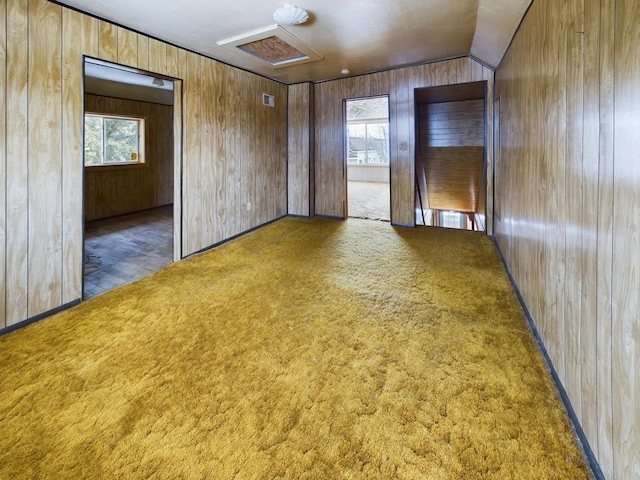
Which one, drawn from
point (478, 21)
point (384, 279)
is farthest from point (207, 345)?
point (478, 21)

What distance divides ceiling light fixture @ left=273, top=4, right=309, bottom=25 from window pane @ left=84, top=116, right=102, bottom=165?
5.01 meters

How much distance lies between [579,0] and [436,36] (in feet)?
8.15

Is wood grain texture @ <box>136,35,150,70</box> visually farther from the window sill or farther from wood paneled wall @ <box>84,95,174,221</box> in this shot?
the window sill

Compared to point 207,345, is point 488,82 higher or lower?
higher

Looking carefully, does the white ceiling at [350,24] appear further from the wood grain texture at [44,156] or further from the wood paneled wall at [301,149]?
the wood paneled wall at [301,149]

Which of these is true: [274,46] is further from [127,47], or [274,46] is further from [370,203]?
[370,203]

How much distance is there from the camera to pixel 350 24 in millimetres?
3285

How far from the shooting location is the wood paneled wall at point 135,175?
631 centimetres

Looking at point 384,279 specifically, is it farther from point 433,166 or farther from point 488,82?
point 433,166

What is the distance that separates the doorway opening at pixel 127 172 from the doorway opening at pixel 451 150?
13.3 ft

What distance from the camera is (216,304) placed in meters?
2.70

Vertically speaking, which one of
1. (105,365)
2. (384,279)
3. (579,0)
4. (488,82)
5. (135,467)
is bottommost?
(135,467)

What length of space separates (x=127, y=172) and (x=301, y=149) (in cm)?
381

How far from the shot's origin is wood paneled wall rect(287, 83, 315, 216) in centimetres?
570
